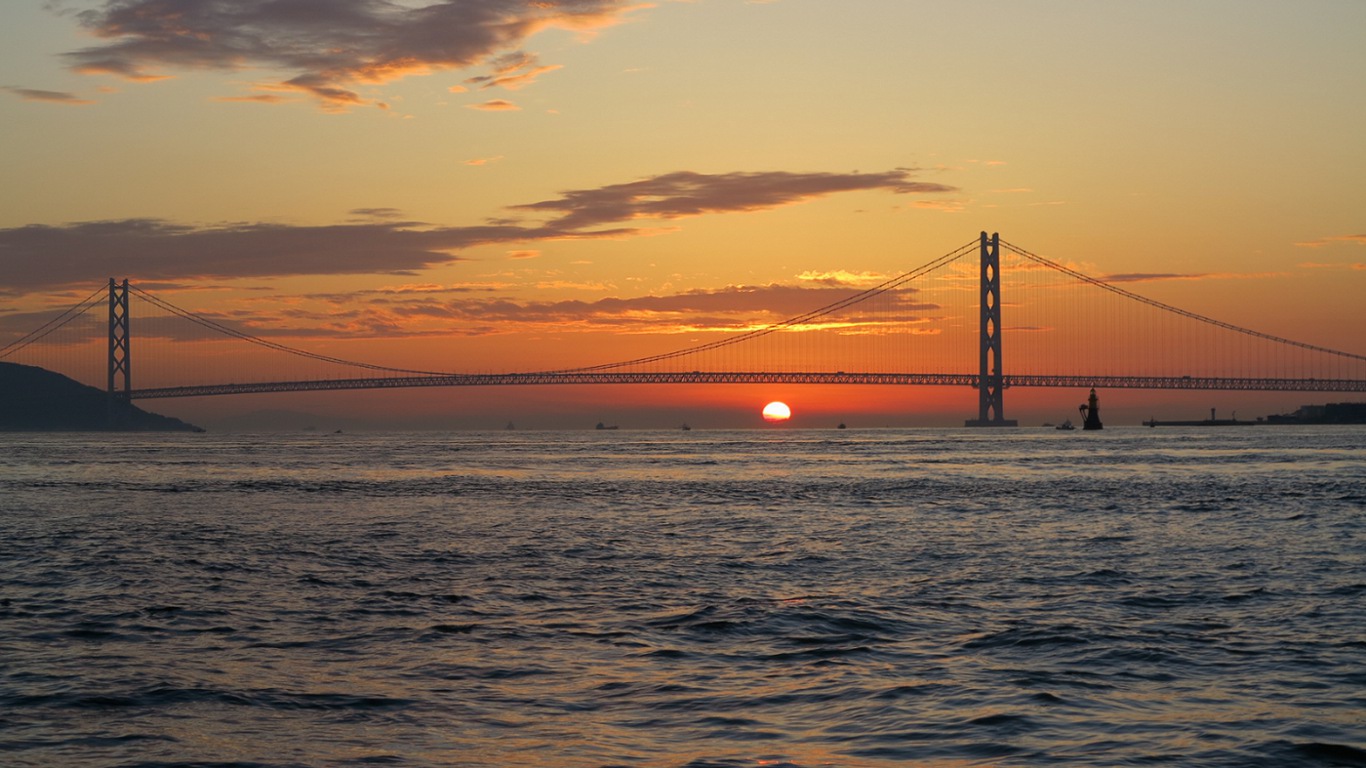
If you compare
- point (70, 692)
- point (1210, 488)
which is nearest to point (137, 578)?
point (70, 692)

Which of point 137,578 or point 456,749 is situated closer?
point 456,749

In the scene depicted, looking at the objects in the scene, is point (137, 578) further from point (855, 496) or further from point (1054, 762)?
point (855, 496)

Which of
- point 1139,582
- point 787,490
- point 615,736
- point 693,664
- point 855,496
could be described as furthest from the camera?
point 787,490

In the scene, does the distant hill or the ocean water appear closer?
the ocean water

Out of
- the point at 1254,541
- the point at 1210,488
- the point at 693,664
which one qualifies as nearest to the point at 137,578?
the point at 693,664

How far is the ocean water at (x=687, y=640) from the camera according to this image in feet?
28.7

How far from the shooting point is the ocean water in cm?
873

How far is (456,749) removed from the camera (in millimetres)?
8516

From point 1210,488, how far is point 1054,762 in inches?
1321

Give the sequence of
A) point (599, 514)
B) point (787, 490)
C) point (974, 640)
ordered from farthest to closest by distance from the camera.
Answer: point (787, 490), point (599, 514), point (974, 640)

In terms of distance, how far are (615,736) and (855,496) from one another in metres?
28.5

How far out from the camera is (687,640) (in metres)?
12.5

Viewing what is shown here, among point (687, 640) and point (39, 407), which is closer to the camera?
point (687, 640)

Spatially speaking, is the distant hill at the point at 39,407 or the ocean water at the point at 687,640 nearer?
the ocean water at the point at 687,640
